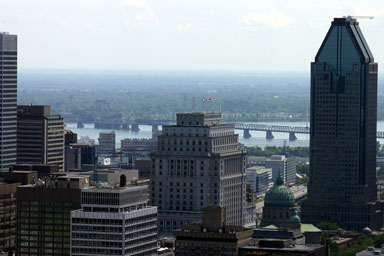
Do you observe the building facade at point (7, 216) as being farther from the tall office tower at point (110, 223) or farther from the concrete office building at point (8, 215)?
the tall office tower at point (110, 223)

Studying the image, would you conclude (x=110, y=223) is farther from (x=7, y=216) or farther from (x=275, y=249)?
(x=7, y=216)

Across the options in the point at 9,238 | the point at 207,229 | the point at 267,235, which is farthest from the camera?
the point at 267,235

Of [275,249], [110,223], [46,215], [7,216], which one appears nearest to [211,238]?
[275,249]

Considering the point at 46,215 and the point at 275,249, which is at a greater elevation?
the point at 46,215

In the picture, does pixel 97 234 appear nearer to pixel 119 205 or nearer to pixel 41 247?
pixel 119 205

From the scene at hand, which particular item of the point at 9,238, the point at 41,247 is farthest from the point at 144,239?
the point at 9,238

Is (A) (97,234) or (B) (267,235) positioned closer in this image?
(A) (97,234)

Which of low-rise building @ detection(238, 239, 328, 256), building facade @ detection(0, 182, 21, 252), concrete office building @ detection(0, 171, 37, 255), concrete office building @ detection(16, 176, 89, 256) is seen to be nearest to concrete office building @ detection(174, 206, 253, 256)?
low-rise building @ detection(238, 239, 328, 256)

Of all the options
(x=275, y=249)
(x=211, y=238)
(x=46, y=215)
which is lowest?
(x=275, y=249)
